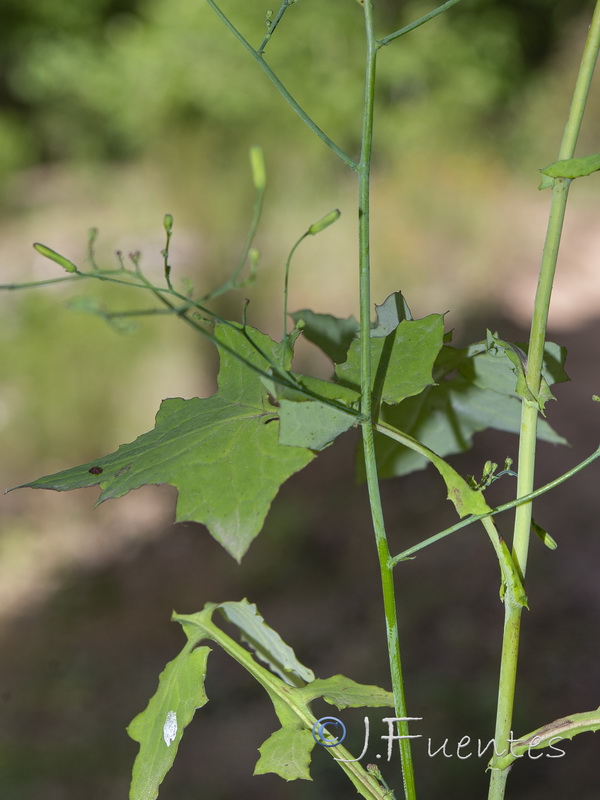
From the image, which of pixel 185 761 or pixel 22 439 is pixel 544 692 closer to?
pixel 185 761

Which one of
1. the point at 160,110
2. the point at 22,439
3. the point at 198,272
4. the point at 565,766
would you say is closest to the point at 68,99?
the point at 160,110

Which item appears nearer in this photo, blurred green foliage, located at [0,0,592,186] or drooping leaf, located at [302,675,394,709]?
drooping leaf, located at [302,675,394,709]

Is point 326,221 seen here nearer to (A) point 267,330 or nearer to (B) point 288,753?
(B) point 288,753

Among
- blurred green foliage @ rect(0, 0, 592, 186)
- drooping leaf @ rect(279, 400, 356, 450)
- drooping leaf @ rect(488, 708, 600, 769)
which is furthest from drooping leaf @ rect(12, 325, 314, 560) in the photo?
blurred green foliage @ rect(0, 0, 592, 186)

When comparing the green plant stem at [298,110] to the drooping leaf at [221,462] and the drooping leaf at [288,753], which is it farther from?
the drooping leaf at [288,753]

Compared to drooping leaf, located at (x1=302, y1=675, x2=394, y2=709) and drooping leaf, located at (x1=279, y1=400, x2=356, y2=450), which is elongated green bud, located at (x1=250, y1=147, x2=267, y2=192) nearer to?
drooping leaf, located at (x1=279, y1=400, x2=356, y2=450)

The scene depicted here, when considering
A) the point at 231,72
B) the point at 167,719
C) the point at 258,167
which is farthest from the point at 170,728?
the point at 231,72
